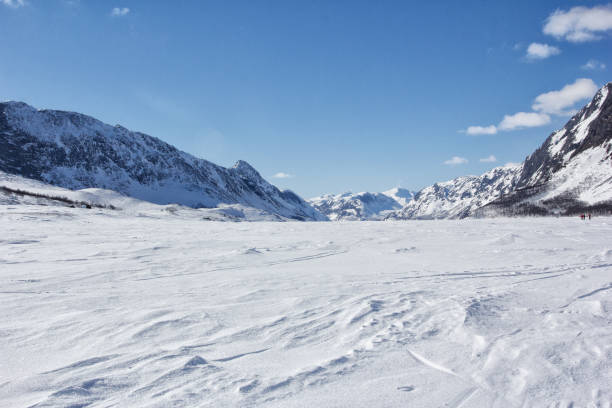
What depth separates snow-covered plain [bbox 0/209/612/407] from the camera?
3.40m

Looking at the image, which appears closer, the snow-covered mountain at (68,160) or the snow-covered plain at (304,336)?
the snow-covered plain at (304,336)

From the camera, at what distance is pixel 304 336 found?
4922 millimetres

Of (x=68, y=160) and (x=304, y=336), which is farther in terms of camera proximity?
(x=68, y=160)

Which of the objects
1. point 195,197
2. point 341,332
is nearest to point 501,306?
point 341,332

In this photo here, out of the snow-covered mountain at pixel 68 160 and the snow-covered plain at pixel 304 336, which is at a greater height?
the snow-covered mountain at pixel 68 160

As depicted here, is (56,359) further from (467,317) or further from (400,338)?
(467,317)

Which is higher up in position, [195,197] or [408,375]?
[195,197]

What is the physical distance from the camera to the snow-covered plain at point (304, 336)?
3400 millimetres

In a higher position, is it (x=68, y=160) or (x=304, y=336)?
(x=68, y=160)

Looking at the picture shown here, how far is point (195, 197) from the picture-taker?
7805 inches

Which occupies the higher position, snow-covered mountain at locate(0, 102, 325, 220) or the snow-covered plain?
snow-covered mountain at locate(0, 102, 325, 220)

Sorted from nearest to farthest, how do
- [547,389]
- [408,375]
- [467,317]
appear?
[547,389] → [408,375] → [467,317]

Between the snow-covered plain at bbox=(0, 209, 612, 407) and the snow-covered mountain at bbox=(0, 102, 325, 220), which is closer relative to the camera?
the snow-covered plain at bbox=(0, 209, 612, 407)

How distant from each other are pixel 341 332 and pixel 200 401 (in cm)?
246
